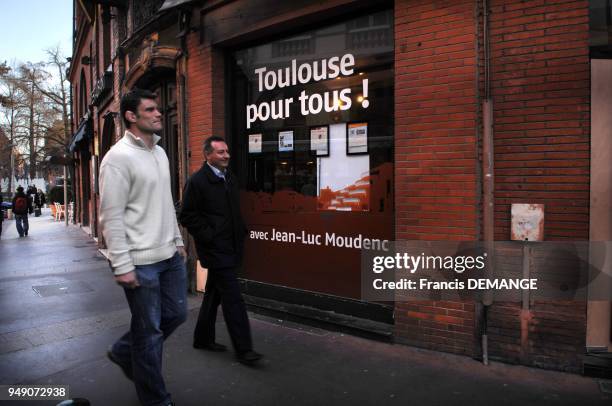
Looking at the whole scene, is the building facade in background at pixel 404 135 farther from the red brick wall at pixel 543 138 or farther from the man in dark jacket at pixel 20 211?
the man in dark jacket at pixel 20 211

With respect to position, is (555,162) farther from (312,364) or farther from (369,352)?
(312,364)

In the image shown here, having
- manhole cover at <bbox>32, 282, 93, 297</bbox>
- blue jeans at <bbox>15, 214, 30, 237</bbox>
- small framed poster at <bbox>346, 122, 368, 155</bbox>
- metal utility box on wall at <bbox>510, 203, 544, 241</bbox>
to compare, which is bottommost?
manhole cover at <bbox>32, 282, 93, 297</bbox>

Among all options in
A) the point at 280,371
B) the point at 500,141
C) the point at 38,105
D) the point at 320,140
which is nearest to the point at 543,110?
the point at 500,141

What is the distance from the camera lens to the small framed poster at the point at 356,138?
5.38 m

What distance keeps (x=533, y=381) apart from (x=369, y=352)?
1376 millimetres

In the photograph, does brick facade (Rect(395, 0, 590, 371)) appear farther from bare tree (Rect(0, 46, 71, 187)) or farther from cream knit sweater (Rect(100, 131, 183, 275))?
bare tree (Rect(0, 46, 71, 187))

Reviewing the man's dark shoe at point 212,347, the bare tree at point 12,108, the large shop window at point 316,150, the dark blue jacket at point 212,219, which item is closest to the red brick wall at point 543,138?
the large shop window at point 316,150

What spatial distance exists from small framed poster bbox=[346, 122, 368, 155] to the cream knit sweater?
266cm

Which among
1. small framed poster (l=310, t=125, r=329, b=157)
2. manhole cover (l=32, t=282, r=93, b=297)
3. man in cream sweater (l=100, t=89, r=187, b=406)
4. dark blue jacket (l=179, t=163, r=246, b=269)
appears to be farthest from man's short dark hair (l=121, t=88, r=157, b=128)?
manhole cover (l=32, t=282, r=93, b=297)

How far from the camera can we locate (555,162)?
3945 millimetres

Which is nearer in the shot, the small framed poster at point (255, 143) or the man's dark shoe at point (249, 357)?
the man's dark shoe at point (249, 357)

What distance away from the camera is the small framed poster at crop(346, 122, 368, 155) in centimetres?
538

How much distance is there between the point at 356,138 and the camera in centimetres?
545

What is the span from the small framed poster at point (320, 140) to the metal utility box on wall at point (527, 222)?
7.76 ft
